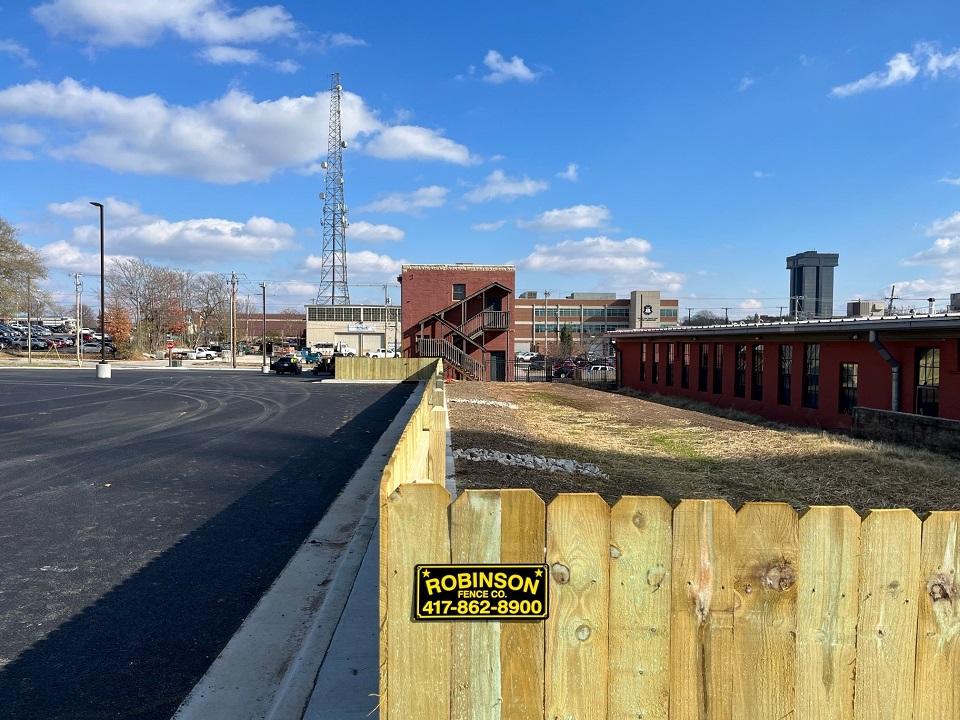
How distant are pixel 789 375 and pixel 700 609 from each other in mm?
25298

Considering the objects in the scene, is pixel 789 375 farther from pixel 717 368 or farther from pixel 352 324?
pixel 352 324

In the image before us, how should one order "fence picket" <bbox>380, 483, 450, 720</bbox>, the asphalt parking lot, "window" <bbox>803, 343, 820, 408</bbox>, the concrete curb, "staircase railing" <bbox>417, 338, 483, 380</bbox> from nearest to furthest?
"fence picket" <bbox>380, 483, 450, 720</bbox> → the concrete curb → the asphalt parking lot → "window" <bbox>803, 343, 820, 408</bbox> → "staircase railing" <bbox>417, 338, 483, 380</bbox>

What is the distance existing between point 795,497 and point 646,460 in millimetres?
3556

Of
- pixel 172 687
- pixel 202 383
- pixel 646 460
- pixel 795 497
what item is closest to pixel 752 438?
pixel 646 460

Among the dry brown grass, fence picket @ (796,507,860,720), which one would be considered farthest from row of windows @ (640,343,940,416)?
fence picket @ (796,507,860,720)

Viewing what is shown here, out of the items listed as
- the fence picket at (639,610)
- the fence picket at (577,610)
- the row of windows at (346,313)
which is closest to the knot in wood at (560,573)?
the fence picket at (577,610)

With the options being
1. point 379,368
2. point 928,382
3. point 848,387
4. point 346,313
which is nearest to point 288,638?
point 928,382

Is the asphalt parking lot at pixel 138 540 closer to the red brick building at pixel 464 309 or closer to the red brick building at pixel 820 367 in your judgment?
the red brick building at pixel 820 367

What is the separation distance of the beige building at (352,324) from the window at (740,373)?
57558 mm

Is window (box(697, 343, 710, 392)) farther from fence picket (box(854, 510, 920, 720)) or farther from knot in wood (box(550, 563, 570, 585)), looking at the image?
knot in wood (box(550, 563, 570, 585))

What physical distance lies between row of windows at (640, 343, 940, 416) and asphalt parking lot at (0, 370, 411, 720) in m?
15.4

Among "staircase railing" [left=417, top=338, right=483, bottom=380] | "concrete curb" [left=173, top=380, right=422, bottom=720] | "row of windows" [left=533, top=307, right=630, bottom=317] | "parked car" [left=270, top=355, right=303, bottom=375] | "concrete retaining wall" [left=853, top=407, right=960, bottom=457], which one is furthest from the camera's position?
"row of windows" [left=533, top=307, right=630, bottom=317]

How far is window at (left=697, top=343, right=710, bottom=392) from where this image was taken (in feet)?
104

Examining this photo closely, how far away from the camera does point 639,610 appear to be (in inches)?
101
